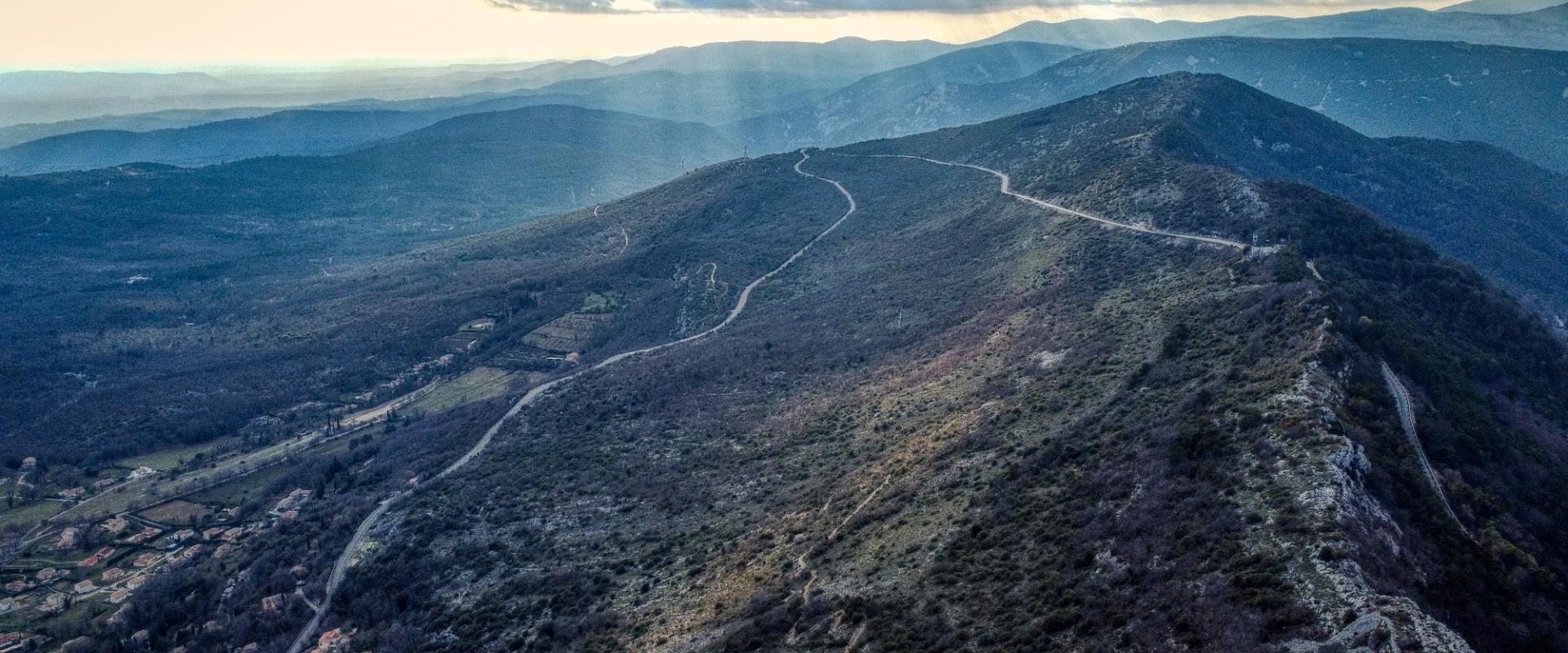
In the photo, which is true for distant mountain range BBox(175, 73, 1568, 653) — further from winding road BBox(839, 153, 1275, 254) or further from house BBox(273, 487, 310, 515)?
house BBox(273, 487, 310, 515)

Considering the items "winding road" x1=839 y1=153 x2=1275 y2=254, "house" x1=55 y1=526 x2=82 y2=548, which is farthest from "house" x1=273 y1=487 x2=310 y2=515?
"winding road" x1=839 y1=153 x2=1275 y2=254

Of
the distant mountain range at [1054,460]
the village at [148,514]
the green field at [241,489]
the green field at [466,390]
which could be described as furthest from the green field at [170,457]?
the distant mountain range at [1054,460]

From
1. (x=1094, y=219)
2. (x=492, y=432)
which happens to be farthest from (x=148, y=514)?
(x=1094, y=219)

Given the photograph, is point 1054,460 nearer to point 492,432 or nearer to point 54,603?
point 492,432

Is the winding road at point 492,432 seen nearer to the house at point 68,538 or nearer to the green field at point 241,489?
the green field at point 241,489

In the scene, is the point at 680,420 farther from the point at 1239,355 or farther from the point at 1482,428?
the point at 1482,428

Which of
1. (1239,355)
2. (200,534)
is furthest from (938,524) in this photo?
(200,534)
